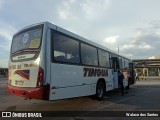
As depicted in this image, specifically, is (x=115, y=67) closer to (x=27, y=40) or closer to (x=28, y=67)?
(x=27, y=40)

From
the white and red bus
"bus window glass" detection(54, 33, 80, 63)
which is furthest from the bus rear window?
"bus window glass" detection(54, 33, 80, 63)

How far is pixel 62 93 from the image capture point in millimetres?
9219

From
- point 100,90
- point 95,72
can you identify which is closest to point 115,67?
point 100,90

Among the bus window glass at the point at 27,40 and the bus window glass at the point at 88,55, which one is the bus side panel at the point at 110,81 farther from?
the bus window glass at the point at 27,40

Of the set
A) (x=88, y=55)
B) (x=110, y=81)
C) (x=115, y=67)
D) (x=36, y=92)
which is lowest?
(x=36, y=92)

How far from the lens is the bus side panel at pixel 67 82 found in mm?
8812

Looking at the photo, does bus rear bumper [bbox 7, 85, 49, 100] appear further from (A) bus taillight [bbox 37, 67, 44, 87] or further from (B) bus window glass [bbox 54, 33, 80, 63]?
(B) bus window glass [bbox 54, 33, 80, 63]

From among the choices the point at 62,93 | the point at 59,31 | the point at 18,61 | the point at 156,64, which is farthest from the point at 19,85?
the point at 156,64

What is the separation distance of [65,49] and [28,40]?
1534mm

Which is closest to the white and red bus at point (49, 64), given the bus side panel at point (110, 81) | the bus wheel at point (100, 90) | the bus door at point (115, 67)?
the bus wheel at point (100, 90)

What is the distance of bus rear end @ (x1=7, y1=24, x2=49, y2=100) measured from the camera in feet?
27.8

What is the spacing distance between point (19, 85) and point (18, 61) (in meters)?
1.03

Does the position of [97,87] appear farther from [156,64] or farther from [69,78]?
[156,64]

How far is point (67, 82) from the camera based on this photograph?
31.5 feet
